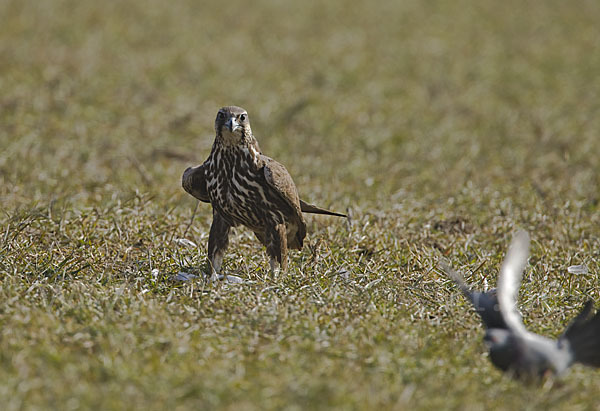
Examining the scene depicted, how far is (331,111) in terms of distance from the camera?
29.0 ft

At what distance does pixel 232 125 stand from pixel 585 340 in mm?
2065

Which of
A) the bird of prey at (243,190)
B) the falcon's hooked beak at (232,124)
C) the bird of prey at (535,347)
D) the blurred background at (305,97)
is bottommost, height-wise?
the bird of prey at (535,347)

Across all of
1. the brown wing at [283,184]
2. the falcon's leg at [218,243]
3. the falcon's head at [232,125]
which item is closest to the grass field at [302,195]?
the falcon's leg at [218,243]

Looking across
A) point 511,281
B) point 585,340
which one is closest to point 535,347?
point 585,340

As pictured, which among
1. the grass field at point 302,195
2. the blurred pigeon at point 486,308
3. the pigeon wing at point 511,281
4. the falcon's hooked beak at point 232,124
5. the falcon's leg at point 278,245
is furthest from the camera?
the falcon's leg at point 278,245

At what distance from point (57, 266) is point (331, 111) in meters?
5.05

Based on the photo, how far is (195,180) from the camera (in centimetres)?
464

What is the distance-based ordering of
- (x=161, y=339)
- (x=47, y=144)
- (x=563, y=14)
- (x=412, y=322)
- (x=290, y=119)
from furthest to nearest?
(x=563, y=14), (x=290, y=119), (x=47, y=144), (x=412, y=322), (x=161, y=339)

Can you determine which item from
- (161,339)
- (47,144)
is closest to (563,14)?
(47,144)

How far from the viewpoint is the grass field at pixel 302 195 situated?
326cm

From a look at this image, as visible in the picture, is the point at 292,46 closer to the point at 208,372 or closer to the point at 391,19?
the point at 391,19

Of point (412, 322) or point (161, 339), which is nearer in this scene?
point (161, 339)

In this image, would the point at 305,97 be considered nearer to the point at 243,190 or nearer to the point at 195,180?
the point at 195,180

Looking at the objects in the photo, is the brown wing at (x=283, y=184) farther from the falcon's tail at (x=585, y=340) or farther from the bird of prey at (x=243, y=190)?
the falcon's tail at (x=585, y=340)
